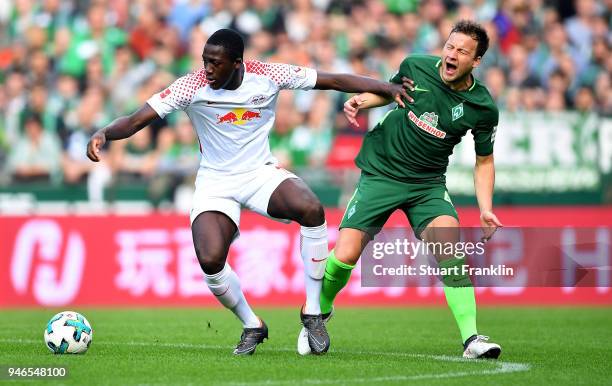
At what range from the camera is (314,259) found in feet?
31.3

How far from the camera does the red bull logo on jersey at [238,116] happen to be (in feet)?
30.6

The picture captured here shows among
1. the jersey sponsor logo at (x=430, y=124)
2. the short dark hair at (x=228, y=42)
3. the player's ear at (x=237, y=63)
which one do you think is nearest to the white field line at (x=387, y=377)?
the jersey sponsor logo at (x=430, y=124)

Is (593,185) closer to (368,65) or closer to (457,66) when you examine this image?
(368,65)

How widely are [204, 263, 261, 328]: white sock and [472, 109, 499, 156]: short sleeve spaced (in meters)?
2.21

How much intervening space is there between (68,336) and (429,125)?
3.24 meters

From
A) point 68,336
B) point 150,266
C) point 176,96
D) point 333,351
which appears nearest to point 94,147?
point 176,96

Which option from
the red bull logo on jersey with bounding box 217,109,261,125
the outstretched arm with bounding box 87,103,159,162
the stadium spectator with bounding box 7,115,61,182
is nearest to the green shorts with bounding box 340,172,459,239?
the red bull logo on jersey with bounding box 217,109,261,125

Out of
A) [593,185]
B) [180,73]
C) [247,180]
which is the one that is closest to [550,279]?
[593,185]

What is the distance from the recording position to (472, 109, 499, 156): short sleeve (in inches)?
368

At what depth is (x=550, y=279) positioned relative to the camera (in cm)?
1653

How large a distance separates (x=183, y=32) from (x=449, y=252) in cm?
1154

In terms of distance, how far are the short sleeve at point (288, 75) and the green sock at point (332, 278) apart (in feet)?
4.52

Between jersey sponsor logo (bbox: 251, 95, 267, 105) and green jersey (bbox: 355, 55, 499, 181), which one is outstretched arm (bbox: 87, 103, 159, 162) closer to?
jersey sponsor logo (bbox: 251, 95, 267, 105)

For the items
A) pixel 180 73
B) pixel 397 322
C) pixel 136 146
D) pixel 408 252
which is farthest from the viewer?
pixel 180 73
